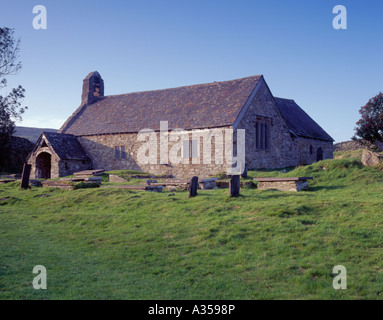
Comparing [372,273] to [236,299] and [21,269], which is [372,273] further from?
[21,269]

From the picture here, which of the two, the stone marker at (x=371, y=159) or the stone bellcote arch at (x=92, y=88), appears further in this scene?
the stone bellcote arch at (x=92, y=88)

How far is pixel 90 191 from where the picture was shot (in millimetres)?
17328

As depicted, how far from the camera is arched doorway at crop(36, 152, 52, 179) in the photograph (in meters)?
32.1

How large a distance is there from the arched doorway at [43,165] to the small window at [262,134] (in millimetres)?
18300

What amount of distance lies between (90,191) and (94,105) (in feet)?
73.4

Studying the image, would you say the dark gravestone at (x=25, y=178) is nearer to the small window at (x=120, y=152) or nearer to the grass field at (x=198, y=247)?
the grass field at (x=198, y=247)

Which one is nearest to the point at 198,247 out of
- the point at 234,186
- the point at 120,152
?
the point at 234,186

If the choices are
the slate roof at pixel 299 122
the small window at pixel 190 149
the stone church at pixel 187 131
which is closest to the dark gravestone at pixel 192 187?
the stone church at pixel 187 131

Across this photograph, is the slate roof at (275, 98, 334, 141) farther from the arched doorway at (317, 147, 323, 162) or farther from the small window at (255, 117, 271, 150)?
the small window at (255, 117, 271, 150)

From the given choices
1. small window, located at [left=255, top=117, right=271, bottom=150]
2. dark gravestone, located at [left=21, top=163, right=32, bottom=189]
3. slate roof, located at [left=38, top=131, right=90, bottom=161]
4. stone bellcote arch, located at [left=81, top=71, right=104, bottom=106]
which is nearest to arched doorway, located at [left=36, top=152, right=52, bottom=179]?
slate roof, located at [left=38, top=131, right=90, bottom=161]

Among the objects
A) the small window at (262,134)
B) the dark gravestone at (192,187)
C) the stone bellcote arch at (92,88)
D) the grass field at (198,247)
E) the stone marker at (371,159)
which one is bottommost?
the grass field at (198,247)

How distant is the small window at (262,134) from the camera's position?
28.1m

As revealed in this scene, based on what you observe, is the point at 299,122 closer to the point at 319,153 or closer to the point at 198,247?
the point at 319,153
